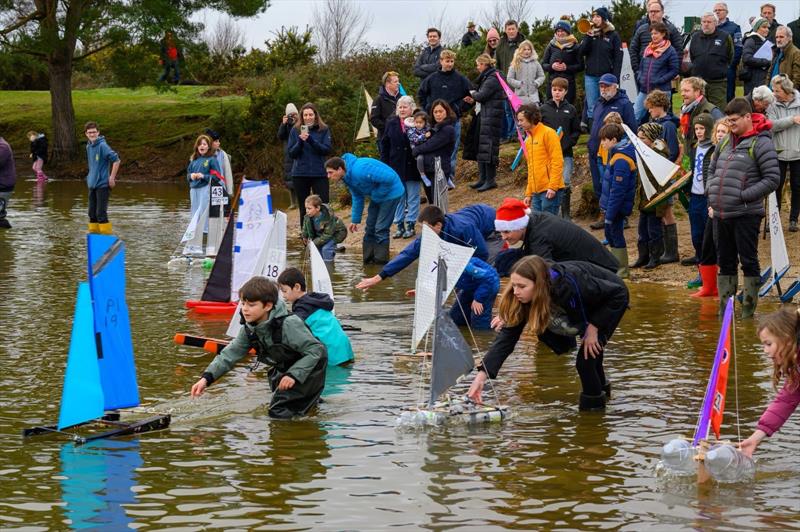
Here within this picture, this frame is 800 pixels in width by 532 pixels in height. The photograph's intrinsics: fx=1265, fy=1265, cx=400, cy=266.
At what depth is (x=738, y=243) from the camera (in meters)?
12.1

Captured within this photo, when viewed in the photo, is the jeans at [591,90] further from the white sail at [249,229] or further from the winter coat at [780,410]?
the winter coat at [780,410]

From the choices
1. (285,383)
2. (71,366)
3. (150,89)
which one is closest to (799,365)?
(285,383)

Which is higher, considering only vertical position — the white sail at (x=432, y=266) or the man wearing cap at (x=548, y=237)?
the man wearing cap at (x=548, y=237)

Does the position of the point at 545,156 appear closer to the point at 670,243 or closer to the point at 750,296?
the point at 670,243

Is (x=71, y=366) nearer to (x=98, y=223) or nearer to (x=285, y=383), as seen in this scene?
(x=285, y=383)

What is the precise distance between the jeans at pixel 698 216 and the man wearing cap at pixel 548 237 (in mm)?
5075

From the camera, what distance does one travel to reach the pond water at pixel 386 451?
698 cm

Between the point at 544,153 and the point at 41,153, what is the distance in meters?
24.5

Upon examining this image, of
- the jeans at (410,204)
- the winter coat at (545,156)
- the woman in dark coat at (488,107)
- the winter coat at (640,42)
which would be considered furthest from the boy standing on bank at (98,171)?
the winter coat at (640,42)

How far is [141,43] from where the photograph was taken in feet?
126

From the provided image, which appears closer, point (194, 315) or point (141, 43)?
point (194, 315)

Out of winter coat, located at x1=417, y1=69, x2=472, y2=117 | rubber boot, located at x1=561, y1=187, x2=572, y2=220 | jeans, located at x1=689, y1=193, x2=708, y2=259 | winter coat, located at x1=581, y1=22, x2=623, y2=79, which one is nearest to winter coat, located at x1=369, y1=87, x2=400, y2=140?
winter coat, located at x1=417, y1=69, x2=472, y2=117

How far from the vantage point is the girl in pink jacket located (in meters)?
7.16

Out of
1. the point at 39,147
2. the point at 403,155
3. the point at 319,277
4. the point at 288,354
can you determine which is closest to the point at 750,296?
the point at 319,277
